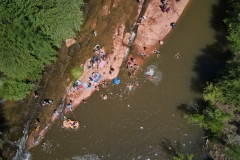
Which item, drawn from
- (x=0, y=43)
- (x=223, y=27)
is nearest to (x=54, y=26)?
(x=0, y=43)

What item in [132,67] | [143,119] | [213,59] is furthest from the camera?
[132,67]

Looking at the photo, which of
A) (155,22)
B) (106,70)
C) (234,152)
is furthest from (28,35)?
(234,152)

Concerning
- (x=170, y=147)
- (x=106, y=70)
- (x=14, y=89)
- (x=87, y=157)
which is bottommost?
(x=170, y=147)

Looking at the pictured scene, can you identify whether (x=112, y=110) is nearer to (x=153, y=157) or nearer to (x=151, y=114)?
(x=151, y=114)

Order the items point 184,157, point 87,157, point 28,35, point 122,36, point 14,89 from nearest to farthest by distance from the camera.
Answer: point 28,35
point 184,157
point 87,157
point 14,89
point 122,36

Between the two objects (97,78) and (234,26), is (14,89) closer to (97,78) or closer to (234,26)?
(97,78)

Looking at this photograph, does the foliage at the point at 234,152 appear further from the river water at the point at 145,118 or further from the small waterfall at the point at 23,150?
the small waterfall at the point at 23,150

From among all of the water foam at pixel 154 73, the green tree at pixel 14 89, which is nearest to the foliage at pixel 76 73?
the green tree at pixel 14 89
